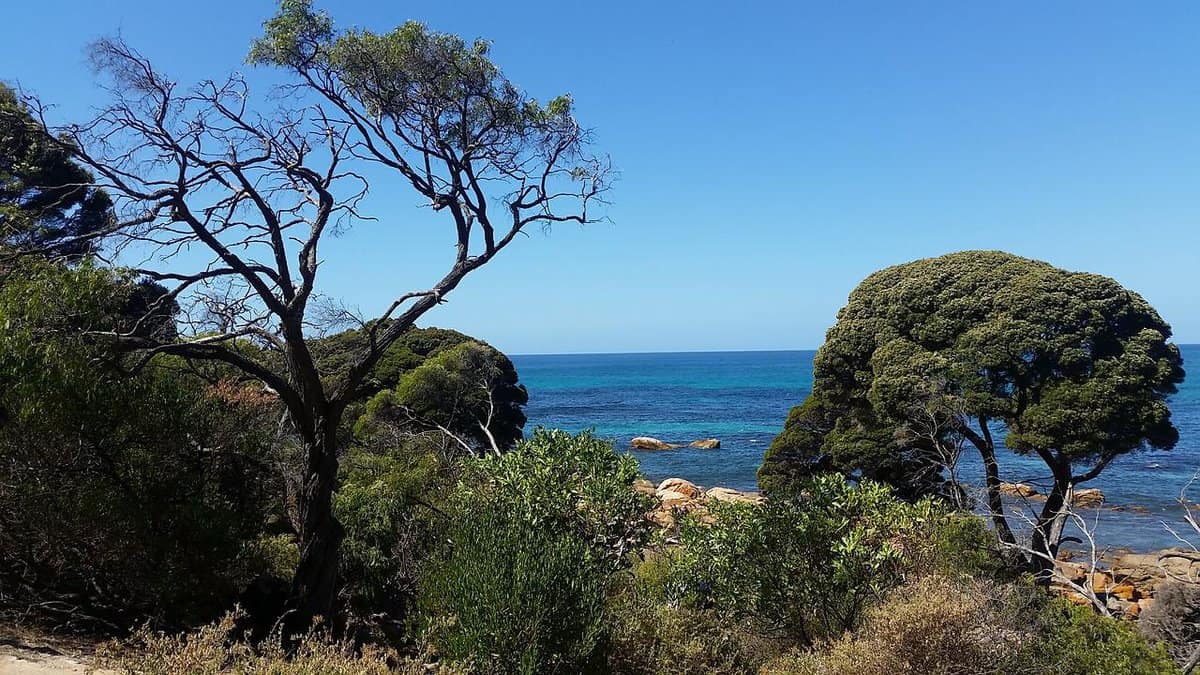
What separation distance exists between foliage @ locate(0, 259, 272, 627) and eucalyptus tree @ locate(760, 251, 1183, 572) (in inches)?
489

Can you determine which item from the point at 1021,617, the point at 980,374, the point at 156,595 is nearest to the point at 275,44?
the point at 156,595

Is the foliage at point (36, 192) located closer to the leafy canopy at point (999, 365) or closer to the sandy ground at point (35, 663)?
the sandy ground at point (35, 663)

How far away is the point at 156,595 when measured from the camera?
27.3ft

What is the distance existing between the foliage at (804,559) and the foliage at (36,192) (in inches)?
319

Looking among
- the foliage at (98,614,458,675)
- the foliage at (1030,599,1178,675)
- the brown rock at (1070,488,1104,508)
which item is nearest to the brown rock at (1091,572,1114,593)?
the brown rock at (1070,488,1104,508)

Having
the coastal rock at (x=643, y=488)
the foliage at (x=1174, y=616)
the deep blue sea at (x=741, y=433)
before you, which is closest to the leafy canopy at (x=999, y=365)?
the deep blue sea at (x=741, y=433)

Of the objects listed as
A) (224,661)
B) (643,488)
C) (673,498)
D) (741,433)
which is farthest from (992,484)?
(741,433)

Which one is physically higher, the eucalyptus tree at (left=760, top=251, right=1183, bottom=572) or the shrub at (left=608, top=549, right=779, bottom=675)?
the eucalyptus tree at (left=760, top=251, right=1183, bottom=572)

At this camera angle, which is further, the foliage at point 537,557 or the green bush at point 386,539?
the green bush at point 386,539

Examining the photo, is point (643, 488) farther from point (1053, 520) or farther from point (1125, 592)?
point (1125, 592)

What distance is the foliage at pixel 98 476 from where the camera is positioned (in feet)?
24.6

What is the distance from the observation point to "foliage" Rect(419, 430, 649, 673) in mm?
6922

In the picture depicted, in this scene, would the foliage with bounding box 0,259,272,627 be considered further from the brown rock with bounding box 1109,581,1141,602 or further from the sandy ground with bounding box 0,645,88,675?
the brown rock with bounding box 1109,581,1141,602

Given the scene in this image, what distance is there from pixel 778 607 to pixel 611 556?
2.03 m
